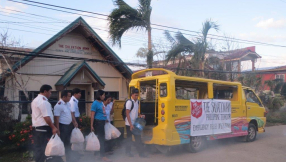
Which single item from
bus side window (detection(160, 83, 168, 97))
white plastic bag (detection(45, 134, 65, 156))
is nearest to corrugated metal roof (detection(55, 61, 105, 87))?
bus side window (detection(160, 83, 168, 97))

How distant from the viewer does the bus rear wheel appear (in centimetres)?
834

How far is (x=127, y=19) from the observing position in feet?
50.1

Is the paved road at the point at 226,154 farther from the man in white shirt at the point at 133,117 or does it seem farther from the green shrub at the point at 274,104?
the green shrub at the point at 274,104

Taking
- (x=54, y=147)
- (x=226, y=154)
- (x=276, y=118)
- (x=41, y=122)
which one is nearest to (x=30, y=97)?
Result: (x=41, y=122)

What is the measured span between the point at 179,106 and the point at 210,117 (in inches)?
64.7

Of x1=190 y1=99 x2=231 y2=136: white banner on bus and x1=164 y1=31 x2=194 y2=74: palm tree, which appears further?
x1=164 y1=31 x2=194 y2=74: palm tree

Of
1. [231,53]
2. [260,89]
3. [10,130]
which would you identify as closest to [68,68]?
[10,130]

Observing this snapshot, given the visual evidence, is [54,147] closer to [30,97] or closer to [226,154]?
[226,154]

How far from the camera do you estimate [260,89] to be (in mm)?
22547

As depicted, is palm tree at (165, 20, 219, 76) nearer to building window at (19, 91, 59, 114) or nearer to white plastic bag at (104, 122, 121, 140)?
building window at (19, 91, 59, 114)

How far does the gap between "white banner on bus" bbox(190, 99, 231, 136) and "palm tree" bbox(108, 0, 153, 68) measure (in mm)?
6331

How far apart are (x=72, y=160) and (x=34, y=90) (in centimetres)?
678

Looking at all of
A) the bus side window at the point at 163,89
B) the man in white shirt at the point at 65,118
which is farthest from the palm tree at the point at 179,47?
the man in white shirt at the point at 65,118

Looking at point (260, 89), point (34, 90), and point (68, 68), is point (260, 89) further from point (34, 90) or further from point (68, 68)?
point (34, 90)
